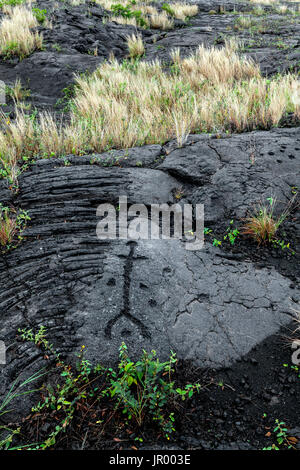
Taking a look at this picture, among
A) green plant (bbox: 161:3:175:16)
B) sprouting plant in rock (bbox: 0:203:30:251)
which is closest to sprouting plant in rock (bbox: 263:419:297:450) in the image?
sprouting plant in rock (bbox: 0:203:30:251)

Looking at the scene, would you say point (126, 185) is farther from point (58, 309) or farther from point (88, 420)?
point (88, 420)

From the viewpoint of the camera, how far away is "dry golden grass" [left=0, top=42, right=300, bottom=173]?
14.1 ft

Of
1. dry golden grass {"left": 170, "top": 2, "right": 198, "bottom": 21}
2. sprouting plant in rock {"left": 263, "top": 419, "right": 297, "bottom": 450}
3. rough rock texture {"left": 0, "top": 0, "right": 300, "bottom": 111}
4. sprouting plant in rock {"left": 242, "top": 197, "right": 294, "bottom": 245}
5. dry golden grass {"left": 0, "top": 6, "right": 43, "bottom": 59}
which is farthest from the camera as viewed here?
dry golden grass {"left": 170, "top": 2, "right": 198, "bottom": 21}

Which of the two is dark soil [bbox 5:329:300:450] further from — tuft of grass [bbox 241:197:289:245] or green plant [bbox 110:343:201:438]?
tuft of grass [bbox 241:197:289:245]

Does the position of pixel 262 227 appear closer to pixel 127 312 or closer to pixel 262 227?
pixel 262 227

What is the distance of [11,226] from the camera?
2.88 metres

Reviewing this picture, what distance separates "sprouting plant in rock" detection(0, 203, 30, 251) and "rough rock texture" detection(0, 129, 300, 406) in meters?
0.11

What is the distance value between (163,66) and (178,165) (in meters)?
7.31

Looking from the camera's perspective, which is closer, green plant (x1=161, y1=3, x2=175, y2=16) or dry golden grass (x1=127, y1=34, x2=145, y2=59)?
dry golden grass (x1=127, y1=34, x2=145, y2=59)

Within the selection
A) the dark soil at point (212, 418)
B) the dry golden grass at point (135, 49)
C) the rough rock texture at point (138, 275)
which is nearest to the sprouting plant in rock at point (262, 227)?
the rough rock texture at point (138, 275)

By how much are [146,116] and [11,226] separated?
11.1ft

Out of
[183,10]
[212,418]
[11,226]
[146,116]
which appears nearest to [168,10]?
[183,10]

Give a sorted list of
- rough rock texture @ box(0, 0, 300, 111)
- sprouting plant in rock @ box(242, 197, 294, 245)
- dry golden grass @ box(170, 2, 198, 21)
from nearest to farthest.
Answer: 1. sprouting plant in rock @ box(242, 197, 294, 245)
2. rough rock texture @ box(0, 0, 300, 111)
3. dry golden grass @ box(170, 2, 198, 21)
